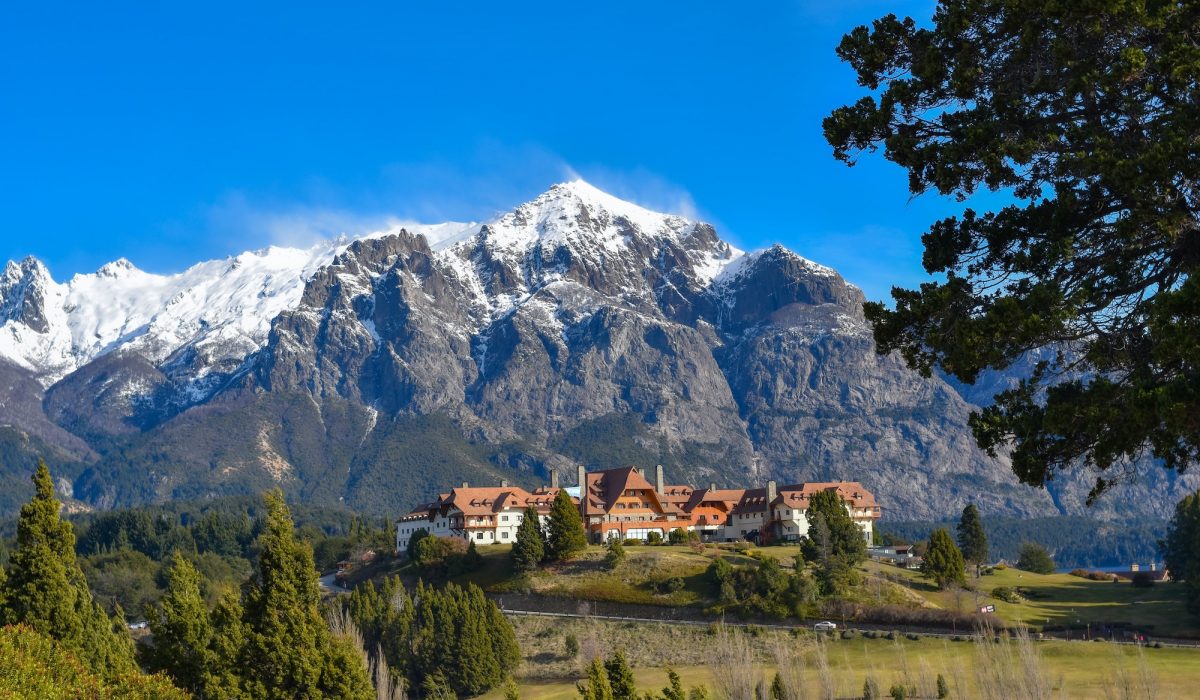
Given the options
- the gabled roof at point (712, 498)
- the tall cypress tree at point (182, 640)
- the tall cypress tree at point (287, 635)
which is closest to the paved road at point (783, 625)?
the gabled roof at point (712, 498)

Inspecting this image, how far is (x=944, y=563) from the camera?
109 m

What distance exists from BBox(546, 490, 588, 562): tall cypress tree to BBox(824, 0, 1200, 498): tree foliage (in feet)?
324

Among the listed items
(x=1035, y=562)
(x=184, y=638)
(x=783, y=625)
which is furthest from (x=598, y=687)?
(x=1035, y=562)

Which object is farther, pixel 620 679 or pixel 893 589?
pixel 893 589

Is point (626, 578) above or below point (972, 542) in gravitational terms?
below

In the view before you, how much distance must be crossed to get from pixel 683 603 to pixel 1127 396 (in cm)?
9021

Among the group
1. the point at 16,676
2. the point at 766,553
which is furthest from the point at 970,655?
the point at 16,676

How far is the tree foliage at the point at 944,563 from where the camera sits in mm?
109062

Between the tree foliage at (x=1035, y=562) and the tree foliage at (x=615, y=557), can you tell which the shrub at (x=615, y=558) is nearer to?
the tree foliage at (x=615, y=557)

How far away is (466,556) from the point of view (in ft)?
417

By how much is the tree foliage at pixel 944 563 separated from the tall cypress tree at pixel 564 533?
34.2 meters

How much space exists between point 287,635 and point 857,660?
60373 mm

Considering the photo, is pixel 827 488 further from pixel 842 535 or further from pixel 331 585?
pixel 331 585

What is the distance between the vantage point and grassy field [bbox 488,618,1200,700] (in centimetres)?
6838
